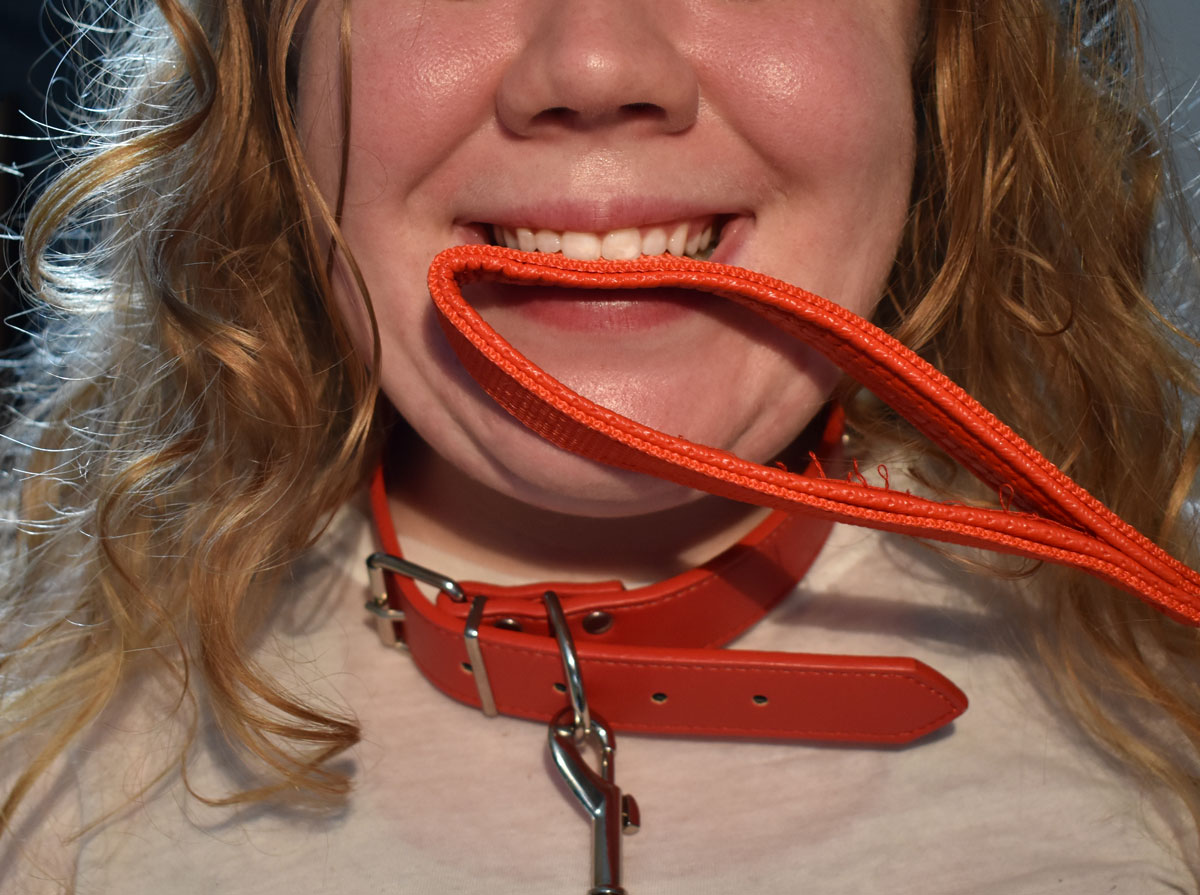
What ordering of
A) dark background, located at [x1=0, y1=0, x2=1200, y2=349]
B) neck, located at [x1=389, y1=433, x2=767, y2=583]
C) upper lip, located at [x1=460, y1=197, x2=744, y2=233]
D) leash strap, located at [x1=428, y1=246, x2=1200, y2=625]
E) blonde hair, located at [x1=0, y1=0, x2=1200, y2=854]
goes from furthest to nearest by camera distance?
dark background, located at [x1=0, y1=0, x2=1200, y2=349]
neck, located at [x1=389, y1=433, x2=767, y2=583]
blonde hair, located at [x1=0, y1=0, x2=1200, y2=854]
upper lip, located at [x1=460, y1=197, x2=744, y2=233]
leash strap, located at [x1=428, y1=246, x2=1200, y2=625]

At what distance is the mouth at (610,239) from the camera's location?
982 mm

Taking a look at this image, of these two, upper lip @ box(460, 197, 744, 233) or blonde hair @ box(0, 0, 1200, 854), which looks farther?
blonde hair @ box(0, 0, 1200, 854)

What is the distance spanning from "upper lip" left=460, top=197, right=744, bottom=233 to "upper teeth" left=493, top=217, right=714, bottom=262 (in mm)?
12

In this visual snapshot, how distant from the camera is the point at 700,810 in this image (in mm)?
973

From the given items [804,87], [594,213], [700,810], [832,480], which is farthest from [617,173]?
[700,810]

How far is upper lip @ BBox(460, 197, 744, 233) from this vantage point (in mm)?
952

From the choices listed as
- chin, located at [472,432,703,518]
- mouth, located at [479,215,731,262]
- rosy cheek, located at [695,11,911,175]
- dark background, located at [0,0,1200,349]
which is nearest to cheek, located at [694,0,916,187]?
rosy cheek, located at [695,11,911,175]

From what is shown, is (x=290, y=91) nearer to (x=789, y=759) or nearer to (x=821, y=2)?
(x=821, y=2)

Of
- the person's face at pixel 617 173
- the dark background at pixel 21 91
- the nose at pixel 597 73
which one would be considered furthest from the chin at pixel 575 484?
the dark background at pixel 21 91

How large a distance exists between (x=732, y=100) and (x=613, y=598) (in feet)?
1.39

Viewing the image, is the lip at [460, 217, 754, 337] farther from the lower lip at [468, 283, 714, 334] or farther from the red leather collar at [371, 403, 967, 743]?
the red leather collar at [371, 403, 967, 743]

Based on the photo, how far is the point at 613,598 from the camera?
1.03m

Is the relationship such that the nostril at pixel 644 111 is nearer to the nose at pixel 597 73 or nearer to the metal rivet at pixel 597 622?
the nose at pixel 597 73

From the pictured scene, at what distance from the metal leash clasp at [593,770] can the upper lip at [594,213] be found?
0.31 m
